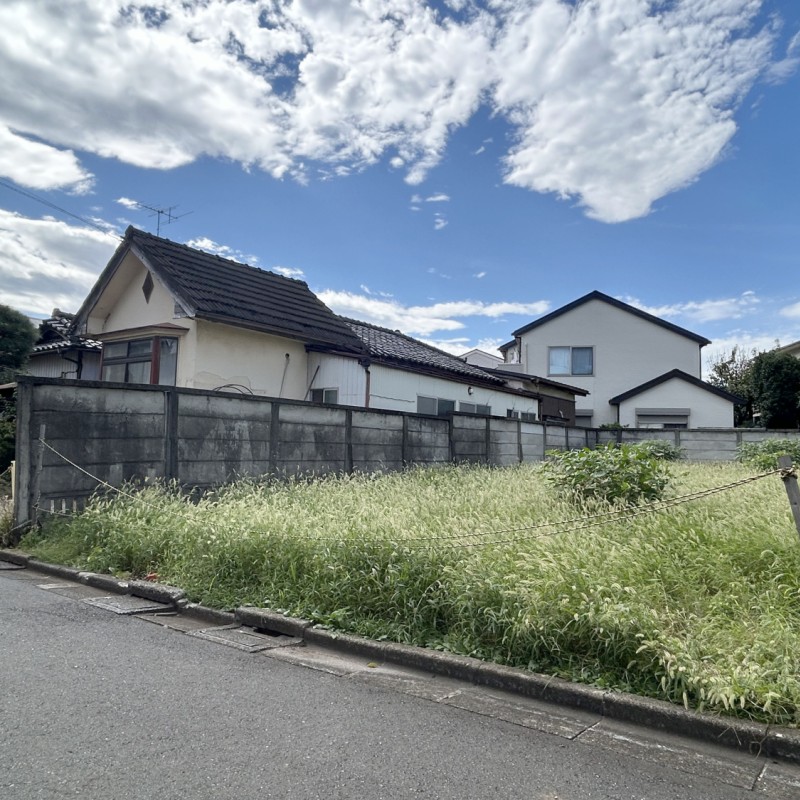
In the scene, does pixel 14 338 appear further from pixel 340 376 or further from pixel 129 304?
pixel 340 376

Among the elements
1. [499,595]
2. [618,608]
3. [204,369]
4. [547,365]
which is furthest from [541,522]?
[547,365]

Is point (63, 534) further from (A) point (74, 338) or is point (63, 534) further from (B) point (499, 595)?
(A) point (74, 338)

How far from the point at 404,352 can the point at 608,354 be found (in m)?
13.6

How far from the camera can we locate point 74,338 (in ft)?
50.2

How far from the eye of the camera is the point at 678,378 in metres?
22.8

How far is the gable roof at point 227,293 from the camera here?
11839 mm

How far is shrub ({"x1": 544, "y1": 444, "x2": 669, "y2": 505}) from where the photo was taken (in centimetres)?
640

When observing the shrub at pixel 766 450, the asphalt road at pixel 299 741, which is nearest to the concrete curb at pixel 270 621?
the asphalt road at pixel 299 741

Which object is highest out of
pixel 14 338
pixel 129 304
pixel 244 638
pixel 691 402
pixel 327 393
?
pixel 129 304

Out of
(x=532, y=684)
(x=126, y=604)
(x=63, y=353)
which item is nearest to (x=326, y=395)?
(x=63, y=353)

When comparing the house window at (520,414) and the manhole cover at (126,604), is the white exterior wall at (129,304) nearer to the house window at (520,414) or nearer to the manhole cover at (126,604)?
the manhole cover at (126,604)

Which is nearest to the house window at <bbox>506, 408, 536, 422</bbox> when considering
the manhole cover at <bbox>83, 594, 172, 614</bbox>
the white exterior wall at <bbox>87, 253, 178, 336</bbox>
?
the white exterior wall at <bbox>87, 253, 178, 336</bbox>

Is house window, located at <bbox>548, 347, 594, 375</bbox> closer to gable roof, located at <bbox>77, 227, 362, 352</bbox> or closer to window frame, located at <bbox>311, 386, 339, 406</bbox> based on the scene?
gable roof, located at <bbox>77, 227, 362, 352</bbox>

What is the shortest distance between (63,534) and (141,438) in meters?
1.45
